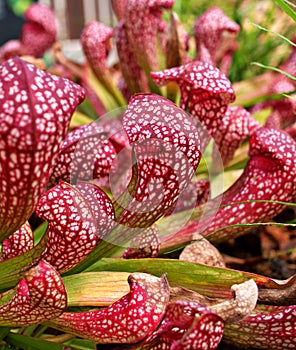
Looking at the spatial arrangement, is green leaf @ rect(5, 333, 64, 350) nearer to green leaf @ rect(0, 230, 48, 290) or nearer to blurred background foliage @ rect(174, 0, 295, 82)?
green leaf @ rect(0, 230, 48, 290)

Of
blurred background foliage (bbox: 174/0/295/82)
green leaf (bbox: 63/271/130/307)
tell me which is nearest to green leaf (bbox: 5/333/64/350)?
green leaf (bbox: 63/271/130/307)

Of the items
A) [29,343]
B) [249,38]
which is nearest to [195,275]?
[29,343]

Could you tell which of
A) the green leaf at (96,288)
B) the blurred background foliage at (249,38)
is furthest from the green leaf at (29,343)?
the blurred background foliage at (249,38)

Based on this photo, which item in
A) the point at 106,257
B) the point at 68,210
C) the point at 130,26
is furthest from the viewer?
the point at 130,26

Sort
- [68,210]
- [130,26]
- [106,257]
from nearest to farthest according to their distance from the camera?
[68,210]
[106,257]
[130,26]

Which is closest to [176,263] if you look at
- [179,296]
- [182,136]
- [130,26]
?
[179,296]

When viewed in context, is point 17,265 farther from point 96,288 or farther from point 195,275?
point 195,275

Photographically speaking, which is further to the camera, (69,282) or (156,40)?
(156,40)

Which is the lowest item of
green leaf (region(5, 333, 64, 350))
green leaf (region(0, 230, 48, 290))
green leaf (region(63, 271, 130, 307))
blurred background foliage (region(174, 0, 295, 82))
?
green leaf (region(5, 333, 64, 350))

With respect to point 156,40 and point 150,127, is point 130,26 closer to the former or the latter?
point 156,40

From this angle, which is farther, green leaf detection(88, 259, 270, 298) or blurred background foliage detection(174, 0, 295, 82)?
blurred background foliage detection(174, 0, 295, 82)

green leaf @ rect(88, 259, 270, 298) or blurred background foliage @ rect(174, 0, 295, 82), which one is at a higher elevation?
blurred background foliage @ rect(174, 0, 295, 82)
